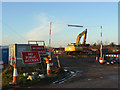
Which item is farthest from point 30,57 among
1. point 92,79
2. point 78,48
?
point 78,48

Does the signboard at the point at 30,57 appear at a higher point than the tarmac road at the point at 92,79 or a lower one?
higher

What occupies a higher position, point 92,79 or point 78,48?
point 78,48

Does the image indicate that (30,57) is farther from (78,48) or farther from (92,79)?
(78,48)

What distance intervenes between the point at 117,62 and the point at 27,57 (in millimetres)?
10818

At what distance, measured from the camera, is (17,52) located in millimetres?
10867

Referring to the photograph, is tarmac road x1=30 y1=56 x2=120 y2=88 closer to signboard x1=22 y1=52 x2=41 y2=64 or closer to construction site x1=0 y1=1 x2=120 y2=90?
construction site x1=0 y1=1 x2=120 y2=90

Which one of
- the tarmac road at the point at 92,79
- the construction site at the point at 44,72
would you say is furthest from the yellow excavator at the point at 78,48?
the tarmac road at the point at 92,79

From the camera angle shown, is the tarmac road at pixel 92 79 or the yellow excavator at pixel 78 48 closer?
the tarmac road at pixel 92 79

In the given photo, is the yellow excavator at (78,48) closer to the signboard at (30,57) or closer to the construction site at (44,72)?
the construction site at (44,72)

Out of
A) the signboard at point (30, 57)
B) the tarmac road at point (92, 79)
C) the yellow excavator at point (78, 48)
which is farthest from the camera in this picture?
the yellow excavator at point (78, 48)

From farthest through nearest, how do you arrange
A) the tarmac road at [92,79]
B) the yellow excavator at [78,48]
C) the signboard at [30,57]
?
the yellow excavator at [78,48] < the signboard at [30,57] < the tarmac road at [92,79]

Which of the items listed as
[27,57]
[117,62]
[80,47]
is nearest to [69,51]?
[80,47]

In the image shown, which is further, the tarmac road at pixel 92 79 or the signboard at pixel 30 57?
the signboard at pixel 30 57

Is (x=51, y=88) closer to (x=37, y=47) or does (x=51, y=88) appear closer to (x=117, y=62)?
(x=37, y=47)
